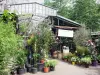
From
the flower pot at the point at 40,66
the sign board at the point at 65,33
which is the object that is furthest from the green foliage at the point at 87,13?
the flower pot at the point at 40,66

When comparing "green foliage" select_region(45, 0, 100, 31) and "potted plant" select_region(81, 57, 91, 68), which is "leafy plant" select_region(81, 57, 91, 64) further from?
"green foliage" select_region(45, 0, 100, 31)

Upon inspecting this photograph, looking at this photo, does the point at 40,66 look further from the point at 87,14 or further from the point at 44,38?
the point at 87,14

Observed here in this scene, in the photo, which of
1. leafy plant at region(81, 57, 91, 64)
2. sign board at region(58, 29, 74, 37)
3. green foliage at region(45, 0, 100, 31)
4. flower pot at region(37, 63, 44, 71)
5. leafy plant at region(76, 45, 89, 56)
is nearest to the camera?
flower pot at region(37, 63, 44, 71)

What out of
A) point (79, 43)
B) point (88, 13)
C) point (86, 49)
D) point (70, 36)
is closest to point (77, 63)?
point (86, 49)

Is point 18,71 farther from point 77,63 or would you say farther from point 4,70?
point 77,63

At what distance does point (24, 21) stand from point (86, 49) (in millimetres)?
4819

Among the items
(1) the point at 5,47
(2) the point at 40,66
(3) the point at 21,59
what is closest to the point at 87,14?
(2) the point at 40,66

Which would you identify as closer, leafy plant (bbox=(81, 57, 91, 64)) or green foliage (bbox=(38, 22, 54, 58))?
green foliage (bbox=(38, 22, 54, 58))

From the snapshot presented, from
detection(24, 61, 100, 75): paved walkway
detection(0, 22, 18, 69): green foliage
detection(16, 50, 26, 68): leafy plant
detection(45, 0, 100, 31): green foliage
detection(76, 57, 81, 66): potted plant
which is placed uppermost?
detection(45, 0, 100, 31): green foliage

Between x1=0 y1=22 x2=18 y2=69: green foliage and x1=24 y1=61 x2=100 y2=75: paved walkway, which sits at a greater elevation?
x1=0 y1=22 x2=18 y2=69: green foliage

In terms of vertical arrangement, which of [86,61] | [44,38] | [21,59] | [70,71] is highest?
[44,38]

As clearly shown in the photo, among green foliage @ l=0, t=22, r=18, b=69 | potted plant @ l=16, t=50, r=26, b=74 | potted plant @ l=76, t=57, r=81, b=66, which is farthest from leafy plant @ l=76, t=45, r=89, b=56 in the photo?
green foliage @ l=0, t=22, r=18, b=69

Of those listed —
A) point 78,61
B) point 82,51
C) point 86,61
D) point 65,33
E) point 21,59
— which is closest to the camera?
point 21,59

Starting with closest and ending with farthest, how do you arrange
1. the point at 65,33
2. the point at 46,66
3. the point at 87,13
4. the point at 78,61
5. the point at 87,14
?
the point at 46,66 → the point at 78,61 → the point at 65,33 → the point at 87,14 → the point at 87,13
